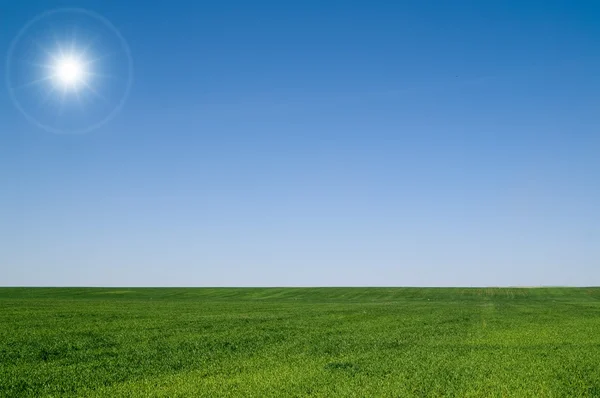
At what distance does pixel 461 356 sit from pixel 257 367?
10565 millimetres

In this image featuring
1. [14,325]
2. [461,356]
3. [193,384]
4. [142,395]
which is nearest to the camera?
[142,395]

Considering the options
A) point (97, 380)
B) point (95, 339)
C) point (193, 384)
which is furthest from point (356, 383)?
point (95, 339)

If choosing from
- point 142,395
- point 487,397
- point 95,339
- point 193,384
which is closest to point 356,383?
point 487,397

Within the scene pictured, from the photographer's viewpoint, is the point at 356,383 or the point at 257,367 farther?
the point at 257,367

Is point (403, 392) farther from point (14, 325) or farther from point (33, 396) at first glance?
point (14, 325)

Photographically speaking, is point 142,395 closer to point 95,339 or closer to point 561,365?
point 95,339

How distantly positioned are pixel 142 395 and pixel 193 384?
7.18 feet

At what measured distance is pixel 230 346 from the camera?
94.3 ft

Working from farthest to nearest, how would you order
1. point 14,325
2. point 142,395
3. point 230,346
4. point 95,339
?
point 14,325, point 95,339, point 230,346, point 142,395

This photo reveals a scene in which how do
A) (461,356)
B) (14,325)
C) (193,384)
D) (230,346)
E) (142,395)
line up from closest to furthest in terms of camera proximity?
(142,395)
(193,384)
(461,356)
(230,346)
(14,325)

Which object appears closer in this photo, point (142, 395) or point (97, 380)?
point (142, 395)

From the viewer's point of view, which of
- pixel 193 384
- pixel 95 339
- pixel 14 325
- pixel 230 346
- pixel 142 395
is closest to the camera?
pixel 142 395

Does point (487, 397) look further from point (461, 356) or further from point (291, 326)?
point (291, 326)

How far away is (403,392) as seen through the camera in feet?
58.0
